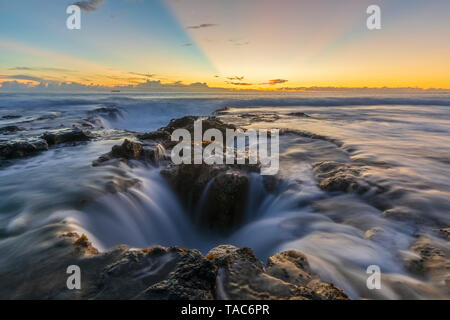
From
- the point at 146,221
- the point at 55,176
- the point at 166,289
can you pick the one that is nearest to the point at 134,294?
the point at 166,289

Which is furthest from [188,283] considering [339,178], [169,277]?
[339,178]

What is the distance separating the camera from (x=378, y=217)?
4727 millimetres

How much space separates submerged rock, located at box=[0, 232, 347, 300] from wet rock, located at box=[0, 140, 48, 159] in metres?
7.77

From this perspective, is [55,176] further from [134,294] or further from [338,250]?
[338,250]

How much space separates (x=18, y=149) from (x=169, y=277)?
32.6 ft

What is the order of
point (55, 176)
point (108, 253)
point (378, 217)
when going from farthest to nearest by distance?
point (55, 176) → point (378, 217) → point (108, 253)

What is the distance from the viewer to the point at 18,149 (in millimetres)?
8773

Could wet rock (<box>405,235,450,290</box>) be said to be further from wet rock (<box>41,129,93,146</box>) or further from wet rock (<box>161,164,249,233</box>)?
wet rock (<box>41,129,93,146</box>)

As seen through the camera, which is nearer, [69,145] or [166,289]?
[166,289]

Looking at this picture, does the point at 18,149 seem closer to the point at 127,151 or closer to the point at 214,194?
the point at 127,151

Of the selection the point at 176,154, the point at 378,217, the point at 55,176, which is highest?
the point at 176,154

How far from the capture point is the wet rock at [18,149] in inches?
336

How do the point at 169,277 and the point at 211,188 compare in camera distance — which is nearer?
the point at 169,277
